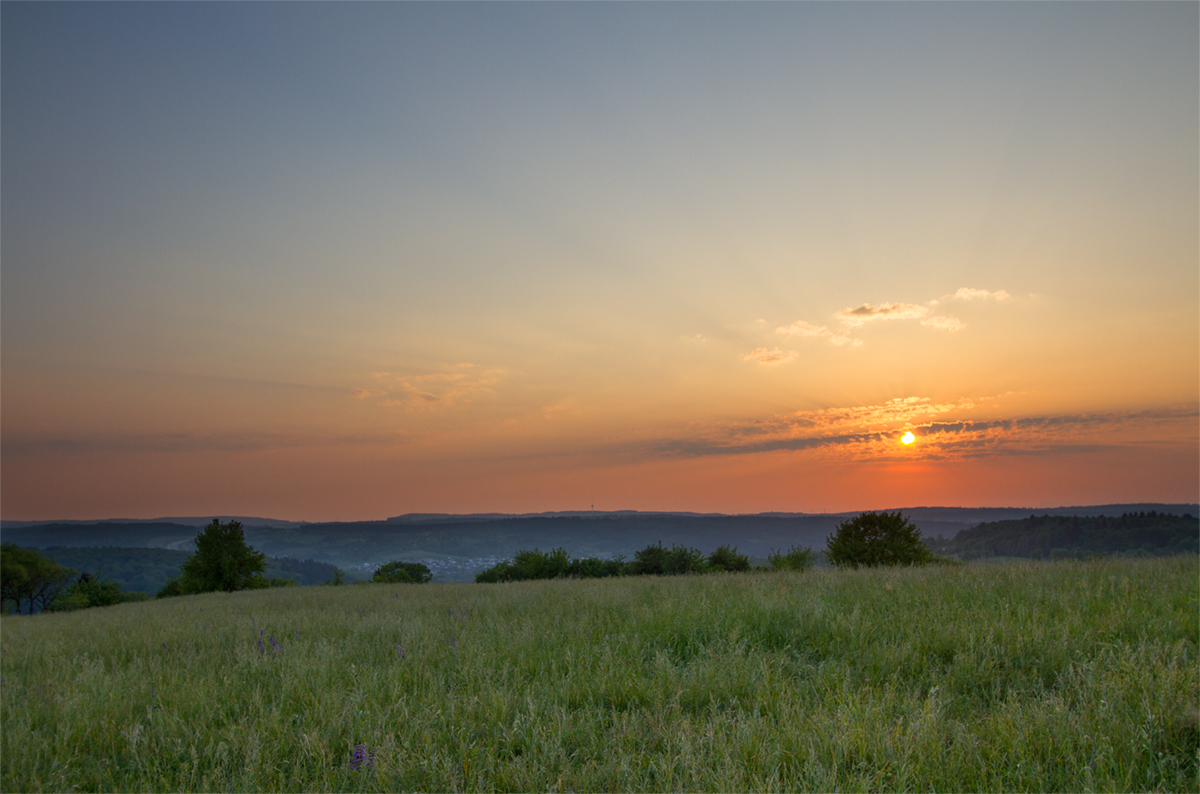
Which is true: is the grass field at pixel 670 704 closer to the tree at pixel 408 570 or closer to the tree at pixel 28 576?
the tree at pixel 408 570

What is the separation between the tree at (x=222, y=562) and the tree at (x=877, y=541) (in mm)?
41599

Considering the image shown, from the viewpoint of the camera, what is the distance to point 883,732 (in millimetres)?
3021

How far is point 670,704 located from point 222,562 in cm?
5191

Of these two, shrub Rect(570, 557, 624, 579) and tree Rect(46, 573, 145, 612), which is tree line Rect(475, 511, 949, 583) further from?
tree Rect(46, 573, 145, 612)

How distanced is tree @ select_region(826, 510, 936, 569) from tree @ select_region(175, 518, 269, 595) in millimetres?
41599

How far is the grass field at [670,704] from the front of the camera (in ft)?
9.53

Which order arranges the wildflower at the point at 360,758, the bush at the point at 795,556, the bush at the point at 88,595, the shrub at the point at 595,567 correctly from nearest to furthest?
the wildflower at the point at 360,758 < the shrub at the point at 595,567 < the bush at the point at 795,556 < the bush at the point at 88,595

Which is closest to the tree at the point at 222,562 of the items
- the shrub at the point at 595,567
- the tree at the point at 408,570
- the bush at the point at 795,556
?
the tree at the point at 408,570

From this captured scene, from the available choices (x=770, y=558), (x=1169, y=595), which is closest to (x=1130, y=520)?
(x=770, y=558)

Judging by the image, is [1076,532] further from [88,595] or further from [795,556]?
[88,595]

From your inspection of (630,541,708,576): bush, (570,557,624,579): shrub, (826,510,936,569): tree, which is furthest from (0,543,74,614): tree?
(826,510,936,569): tree

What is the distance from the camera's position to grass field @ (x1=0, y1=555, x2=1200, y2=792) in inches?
114

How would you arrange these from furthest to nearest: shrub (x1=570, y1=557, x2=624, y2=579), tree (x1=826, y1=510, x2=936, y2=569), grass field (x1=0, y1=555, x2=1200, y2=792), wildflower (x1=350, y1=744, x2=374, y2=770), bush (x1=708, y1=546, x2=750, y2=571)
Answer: bush (x1=708, y1=546, x2=750, y2=571)
shrub (x1=570, y1=557, x2=624, y2=579)
tree (x1=826, y1=510, x2=936, y2=569)
wildflower (x1=350, y1=744, x2=374, y2=770)
grass field (x1=0, y1=555, x2=1200, y2=792)

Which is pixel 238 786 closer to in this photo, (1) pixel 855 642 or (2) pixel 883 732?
(2) pixel 883 732
